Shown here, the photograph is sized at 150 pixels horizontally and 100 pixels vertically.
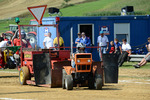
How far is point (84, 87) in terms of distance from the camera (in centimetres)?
1512

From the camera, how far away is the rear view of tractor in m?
13.9

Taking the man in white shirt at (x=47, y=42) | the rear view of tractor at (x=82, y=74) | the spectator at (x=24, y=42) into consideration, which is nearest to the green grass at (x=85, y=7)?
the man in white shirt at (x=47, y=42)

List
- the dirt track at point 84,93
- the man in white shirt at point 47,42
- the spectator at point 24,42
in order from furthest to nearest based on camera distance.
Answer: the man in white shirt at point 47,42 → the spectator at point 24,42 → the dirt track at point 84,93

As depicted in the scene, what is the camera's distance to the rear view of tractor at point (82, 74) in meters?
13.9

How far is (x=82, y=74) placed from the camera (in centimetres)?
1405

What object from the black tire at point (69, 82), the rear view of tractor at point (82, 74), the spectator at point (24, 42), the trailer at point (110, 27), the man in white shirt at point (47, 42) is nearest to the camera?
the black tire at point (69, 82)

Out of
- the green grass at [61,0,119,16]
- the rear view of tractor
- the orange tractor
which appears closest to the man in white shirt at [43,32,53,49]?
the orange tractor

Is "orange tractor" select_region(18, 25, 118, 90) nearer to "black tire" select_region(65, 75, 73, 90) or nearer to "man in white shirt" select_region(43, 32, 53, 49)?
"black tire" select_region(65, 75, 73, 90)

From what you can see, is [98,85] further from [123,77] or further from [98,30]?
[98,30]

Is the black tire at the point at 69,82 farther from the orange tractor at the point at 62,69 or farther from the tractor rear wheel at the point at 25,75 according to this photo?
the tractor rear wheel at the point at 25,75

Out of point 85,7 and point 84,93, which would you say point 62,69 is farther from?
point 85,7

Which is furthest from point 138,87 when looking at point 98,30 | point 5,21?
point 5,21

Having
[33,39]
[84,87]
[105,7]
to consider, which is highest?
[105,7]

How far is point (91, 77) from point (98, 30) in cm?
1368
